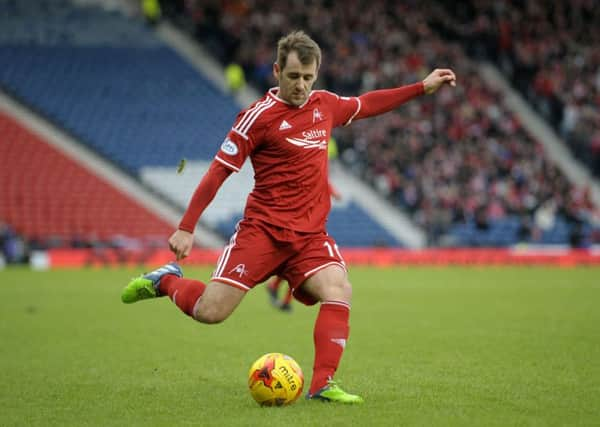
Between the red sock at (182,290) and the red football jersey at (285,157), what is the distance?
66cm

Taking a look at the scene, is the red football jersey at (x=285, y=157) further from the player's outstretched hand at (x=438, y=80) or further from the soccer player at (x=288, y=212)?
the player's outstretched hand at (x=438, y=80)

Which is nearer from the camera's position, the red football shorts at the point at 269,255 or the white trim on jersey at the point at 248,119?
the white trim on jersey at the point at 248,119

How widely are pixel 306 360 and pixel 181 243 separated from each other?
297 centimetres

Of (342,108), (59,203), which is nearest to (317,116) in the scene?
(342,108)

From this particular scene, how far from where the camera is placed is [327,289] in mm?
6512

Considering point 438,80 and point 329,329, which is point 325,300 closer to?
point 329,329

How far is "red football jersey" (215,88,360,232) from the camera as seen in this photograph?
634 cm

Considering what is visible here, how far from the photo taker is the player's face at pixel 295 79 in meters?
6.21

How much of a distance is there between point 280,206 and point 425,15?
97.1ft

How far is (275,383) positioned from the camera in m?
6.26

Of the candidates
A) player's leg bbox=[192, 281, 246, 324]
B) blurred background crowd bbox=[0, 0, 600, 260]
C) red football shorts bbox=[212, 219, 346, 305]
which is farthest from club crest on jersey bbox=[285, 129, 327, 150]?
blurred background crowd bbox=[0, 0, 600, 260]

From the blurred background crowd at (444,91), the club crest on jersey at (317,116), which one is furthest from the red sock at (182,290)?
the blurred background crowd at (444,91)

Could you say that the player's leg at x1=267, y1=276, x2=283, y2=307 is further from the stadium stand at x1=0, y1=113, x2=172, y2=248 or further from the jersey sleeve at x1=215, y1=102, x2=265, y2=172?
the stadium stand at x1=0, y1=113, x2=172, y2=248

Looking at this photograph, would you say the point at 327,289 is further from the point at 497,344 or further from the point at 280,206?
the point at 497,344
